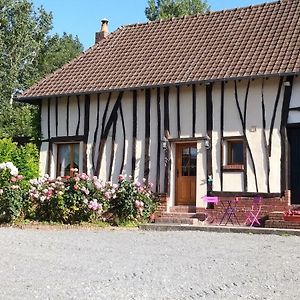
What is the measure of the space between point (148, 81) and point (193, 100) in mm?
1518

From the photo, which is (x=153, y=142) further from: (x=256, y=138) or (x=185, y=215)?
(x=256, y=138)

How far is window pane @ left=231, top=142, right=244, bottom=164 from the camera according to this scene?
16.4 m

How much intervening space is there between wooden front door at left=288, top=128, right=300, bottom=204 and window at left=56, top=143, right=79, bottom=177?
276 inches

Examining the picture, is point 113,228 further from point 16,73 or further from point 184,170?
point 16,73

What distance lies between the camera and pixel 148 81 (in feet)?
57.7

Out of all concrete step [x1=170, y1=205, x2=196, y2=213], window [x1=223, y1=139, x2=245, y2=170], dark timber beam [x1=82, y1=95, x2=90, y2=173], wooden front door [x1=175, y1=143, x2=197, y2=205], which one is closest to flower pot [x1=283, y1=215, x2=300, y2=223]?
window [x1=223, y1=139, x2=245, y2=170]

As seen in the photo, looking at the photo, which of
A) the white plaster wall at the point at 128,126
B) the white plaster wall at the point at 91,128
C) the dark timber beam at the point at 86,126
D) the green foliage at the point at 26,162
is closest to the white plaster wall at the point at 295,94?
the white plaster wall at the point at 128,126

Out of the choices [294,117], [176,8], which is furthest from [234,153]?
[176,8]

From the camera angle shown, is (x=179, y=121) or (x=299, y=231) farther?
(x=179, y=121)

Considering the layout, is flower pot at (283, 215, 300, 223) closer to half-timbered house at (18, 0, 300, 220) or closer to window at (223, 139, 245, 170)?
half-timbered house at (18, 0, 300, 220)

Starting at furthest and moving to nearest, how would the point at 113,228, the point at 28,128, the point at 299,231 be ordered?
the point at 28,128
the point at 113,228
the point at 299,231

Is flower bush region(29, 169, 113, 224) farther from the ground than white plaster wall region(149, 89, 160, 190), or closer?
closer

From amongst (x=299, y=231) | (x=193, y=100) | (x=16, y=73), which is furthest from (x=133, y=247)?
(x=16, y=73)

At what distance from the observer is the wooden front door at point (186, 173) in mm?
17328
